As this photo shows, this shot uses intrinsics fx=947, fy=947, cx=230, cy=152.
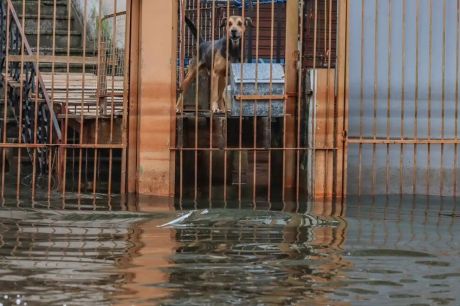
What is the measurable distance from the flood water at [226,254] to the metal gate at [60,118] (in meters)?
1.01

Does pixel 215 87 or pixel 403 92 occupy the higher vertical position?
pixel 215 87

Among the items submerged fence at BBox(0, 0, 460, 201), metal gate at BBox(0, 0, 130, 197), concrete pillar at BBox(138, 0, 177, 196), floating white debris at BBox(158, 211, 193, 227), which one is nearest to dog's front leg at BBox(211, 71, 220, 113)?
submerged fence at BBox(0, 0, 460, 201)

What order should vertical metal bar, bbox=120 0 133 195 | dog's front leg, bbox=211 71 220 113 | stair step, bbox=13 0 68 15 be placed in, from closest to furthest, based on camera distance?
vertical metal bar, bbox=120 0 133 195
dog's front leg, bbox=211 71 220 113
stair step, bbox=13 0 68 15

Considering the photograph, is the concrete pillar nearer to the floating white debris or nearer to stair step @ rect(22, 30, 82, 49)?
the floating white debris

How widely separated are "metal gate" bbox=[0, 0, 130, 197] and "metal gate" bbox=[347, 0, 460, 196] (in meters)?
2.65

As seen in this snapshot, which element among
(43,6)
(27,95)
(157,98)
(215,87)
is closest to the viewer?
(157,98)

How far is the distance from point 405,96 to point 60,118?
417 centimetres

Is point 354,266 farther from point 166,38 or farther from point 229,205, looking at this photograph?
point 166,38

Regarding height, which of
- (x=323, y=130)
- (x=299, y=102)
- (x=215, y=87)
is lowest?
(x=323, y=130)

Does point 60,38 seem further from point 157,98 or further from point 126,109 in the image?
point 157,98

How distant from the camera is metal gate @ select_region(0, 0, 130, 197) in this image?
1019 cm

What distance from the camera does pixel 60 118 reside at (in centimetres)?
1162

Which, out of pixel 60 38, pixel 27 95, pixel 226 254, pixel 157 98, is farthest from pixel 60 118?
pixel 60 38

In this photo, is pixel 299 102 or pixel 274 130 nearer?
pixel 299 102
